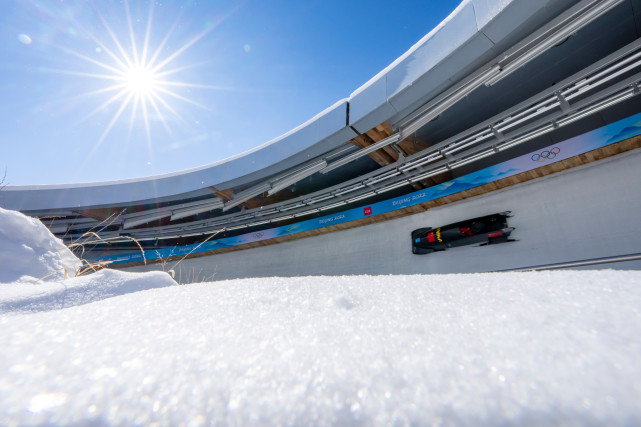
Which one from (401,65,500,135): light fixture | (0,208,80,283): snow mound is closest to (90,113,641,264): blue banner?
(0,208,80,283): snow mound

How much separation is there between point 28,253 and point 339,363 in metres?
2.09

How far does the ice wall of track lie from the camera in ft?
15.6

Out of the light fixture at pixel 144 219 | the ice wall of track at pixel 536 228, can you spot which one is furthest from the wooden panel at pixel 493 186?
the light fixture at pixel 144 219

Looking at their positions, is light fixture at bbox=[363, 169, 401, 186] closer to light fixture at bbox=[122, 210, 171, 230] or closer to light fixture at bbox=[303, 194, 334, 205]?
light fixture at bbox=[303, 194, 334, 205]

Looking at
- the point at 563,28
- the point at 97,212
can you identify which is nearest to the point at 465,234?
the point at 563,28

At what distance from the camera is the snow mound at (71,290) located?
3.19 feet

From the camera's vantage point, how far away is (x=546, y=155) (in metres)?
5.01

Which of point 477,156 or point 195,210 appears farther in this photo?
point 195,210

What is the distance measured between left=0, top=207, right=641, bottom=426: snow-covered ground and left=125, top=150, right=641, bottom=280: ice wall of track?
5829mm

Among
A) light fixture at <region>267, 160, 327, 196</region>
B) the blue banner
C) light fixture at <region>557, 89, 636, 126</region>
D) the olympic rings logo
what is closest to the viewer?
light fixture at <region>557, 89, 636, 126</region>

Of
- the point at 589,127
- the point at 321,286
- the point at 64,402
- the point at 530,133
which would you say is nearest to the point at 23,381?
the point at 64,402

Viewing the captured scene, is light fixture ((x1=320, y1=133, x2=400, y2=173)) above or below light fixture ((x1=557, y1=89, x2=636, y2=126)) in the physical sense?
above

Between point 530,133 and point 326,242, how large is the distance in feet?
19.8

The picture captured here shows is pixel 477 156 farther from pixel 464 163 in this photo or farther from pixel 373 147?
pixel 373 147
